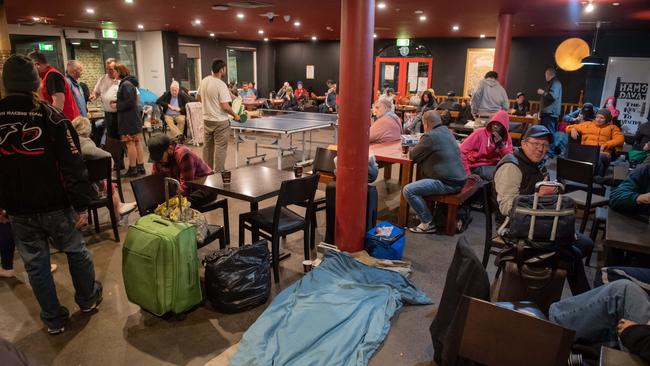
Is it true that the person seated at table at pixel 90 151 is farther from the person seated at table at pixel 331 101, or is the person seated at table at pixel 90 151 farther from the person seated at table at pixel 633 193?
the person seated at table at pixel 331 101

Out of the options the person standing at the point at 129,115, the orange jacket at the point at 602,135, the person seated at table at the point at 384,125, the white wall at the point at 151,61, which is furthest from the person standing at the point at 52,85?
the white wall at the point at 151,61

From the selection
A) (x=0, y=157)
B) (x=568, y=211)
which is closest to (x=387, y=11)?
(x=568, y=211)

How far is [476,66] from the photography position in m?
14.3

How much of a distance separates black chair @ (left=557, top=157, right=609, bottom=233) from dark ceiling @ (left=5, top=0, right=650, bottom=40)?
3500 mm

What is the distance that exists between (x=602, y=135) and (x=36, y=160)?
6527mm

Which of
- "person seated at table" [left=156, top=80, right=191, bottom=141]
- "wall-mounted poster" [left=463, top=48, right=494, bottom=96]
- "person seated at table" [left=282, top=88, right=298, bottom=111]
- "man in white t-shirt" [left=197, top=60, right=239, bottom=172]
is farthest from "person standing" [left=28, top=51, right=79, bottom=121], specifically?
"wall-mounted poster" [left=463, top=48, right=494, bottom=96]

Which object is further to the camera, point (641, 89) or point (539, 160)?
point (641, 89)

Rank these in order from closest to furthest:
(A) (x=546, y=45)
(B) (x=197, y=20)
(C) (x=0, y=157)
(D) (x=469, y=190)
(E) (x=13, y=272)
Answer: (C) (x=0, y=157)
(E) (x=13, y=272)
(D) (x=469, y=190)
(B) (x=197, y=20)
(A) (x=546, y=45)

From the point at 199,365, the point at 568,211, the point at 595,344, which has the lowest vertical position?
the point at 199,365

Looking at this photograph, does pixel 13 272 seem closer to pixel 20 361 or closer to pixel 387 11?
pixel 20 361

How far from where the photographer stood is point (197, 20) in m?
10.5

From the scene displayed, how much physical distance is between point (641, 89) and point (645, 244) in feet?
33.9

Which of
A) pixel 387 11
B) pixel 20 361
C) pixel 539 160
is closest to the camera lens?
pixel 20 361

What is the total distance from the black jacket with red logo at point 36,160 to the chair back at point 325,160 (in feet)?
8.79
